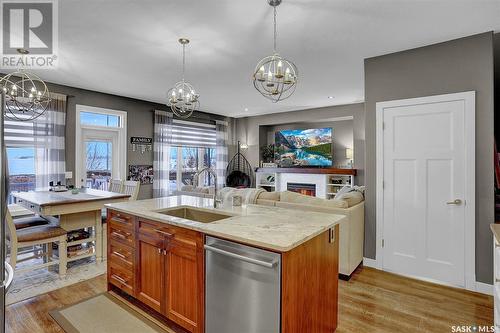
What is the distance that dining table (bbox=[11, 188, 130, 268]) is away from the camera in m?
2.96

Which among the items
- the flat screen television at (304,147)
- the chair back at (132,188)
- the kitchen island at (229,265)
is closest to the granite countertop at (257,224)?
the kitchen island at (229,265)

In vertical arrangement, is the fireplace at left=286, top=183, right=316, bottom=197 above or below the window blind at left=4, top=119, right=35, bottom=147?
below

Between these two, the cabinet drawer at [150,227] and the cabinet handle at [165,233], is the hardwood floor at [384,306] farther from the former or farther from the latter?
the cabinet handle at [165,233]

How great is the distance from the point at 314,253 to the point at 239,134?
6932 millimetres

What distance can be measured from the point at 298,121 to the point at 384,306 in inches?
210

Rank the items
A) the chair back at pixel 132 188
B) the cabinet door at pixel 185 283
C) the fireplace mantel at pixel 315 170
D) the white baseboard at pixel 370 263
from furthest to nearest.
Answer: the fireplace mantel at pixel 315 170 → the chair back at pixel 132 188 → the white baseboard at pixel 370 263 → the cabinet door at pixel 185 283

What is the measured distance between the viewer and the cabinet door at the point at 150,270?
7.11 ft

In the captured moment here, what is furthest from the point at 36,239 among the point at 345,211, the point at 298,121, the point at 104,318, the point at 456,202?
the point at 298,121

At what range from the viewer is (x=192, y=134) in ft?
23.7

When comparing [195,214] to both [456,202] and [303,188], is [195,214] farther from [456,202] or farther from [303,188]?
[303,188]

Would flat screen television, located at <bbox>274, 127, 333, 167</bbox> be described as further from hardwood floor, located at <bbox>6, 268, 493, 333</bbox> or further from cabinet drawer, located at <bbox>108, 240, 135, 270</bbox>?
cabinet drawer, located at <bbox>108, 240, 135, 270</bbox>

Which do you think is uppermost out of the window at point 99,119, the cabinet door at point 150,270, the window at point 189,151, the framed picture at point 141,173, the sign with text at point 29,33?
the sign with text at point 29,33

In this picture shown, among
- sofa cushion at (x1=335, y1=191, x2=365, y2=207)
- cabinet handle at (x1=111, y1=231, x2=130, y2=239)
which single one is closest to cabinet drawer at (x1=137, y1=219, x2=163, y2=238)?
cabinet handle at (x1=111, y1=231, x2=130, y2=239)

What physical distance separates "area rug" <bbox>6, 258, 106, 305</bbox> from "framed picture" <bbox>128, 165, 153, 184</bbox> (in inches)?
97.9
